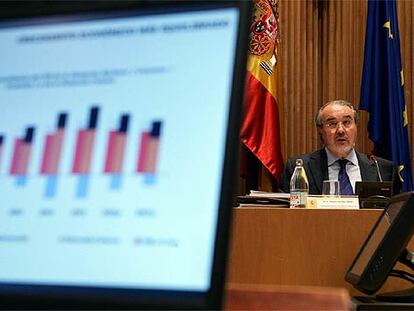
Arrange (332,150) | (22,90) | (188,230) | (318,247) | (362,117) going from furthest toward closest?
1. (362,117)
2. (332,150)
3. (318,247)
4. (22,90)
5. (188,230)

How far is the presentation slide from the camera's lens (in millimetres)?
566

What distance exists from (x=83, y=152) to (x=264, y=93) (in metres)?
3.21

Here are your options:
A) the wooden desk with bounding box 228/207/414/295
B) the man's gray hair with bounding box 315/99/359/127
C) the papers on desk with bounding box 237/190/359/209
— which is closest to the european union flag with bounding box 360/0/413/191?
the man's gray hair with bounding box 315/99/359/127

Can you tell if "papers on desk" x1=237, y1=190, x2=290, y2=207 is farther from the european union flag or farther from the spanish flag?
the european union flag

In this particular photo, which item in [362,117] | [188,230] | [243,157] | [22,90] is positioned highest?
[362,117]

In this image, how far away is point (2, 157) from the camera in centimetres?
65

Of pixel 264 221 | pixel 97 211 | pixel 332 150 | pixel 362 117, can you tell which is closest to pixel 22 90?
pixel 97 211

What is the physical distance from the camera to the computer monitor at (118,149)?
558 millimetres

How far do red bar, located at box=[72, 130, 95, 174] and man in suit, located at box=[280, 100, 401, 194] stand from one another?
9.23 ft

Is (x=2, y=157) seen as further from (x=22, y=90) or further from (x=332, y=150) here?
(x=332, y=150)

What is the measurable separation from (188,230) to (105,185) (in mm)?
98

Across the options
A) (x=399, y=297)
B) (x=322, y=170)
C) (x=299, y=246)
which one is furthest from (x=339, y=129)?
(x=399, y=297)

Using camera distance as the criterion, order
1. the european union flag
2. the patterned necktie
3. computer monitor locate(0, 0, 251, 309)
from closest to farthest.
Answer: computer monitor locate(0, 0, 251, 309), the patterned necktie, the european union flag

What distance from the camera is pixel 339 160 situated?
3557 mm
